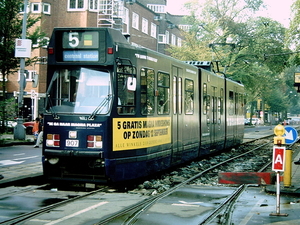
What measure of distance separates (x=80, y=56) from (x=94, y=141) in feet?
5.97

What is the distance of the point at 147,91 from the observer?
11.0 meters

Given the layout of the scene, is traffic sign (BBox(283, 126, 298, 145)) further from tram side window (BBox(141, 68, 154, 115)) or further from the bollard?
the bollard

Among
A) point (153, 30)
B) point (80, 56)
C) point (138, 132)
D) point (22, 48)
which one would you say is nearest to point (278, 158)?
point (138, 132)

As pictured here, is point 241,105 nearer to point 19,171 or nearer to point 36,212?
point 19,171

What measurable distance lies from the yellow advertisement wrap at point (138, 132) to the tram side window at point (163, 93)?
0.82 ft

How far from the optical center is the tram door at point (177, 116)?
12906 millimetres

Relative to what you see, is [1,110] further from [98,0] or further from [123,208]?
[98,0]

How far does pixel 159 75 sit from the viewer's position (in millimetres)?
11836

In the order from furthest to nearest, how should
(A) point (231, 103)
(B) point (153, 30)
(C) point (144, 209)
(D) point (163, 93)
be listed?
1. (B) point (153, 30)
2. (A) point (231, 103)
3. (D) point (163, 93)
4. (C) point (144, 209)

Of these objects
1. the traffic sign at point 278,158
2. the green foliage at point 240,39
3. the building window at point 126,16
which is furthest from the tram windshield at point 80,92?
the building window at point 126,16

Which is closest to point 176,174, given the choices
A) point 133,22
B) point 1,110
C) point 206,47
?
point 1,110

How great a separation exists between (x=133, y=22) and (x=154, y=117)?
3908 cm

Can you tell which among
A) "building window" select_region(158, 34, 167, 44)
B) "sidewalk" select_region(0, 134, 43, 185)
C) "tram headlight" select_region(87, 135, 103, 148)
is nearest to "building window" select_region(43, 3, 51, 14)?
"building window" select_region(158, 34, 167, 44)

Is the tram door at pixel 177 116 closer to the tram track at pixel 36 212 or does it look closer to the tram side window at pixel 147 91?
the tram side window at pixel 147 91
